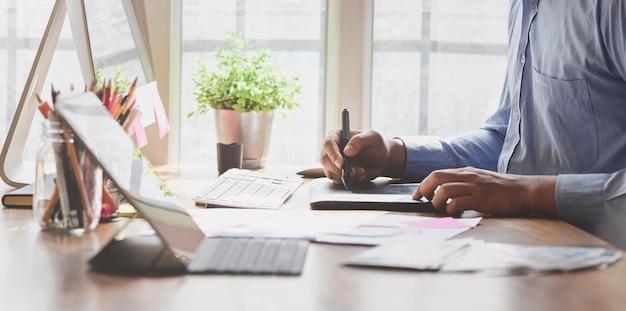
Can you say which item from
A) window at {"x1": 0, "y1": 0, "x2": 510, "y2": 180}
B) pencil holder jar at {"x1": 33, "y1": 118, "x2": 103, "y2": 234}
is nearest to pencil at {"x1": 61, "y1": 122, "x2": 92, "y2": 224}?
pencil holder jar at {"x1": 33, "y1": 118, "x2": 103, "y2": 234}

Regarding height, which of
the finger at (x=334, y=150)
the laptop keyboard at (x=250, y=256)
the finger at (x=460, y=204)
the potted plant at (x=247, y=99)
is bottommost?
the laptop keyboard at (x=250, y=256)

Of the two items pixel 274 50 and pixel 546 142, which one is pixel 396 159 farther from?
pixel 274 50

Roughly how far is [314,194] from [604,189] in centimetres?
49

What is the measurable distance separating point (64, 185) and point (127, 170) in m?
0.17

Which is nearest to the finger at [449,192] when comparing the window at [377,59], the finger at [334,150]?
the finger at [334,150]

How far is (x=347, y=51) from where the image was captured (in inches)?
104

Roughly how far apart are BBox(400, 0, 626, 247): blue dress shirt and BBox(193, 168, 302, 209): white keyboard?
1.03ft

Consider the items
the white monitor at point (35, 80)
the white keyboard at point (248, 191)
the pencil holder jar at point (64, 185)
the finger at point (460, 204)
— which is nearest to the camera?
the pencil holder jar at point (64, 185)

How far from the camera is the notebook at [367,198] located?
1328 mm

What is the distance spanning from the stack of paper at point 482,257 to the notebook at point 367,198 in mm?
338

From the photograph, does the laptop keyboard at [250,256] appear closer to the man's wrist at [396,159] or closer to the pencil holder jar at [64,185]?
the pencil holder jar at [64,185]

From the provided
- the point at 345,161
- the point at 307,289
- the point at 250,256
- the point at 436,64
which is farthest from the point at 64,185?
the point at 436,64

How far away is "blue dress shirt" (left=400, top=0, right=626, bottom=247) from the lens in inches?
51.1

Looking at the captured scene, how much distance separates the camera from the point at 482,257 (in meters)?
0.90
